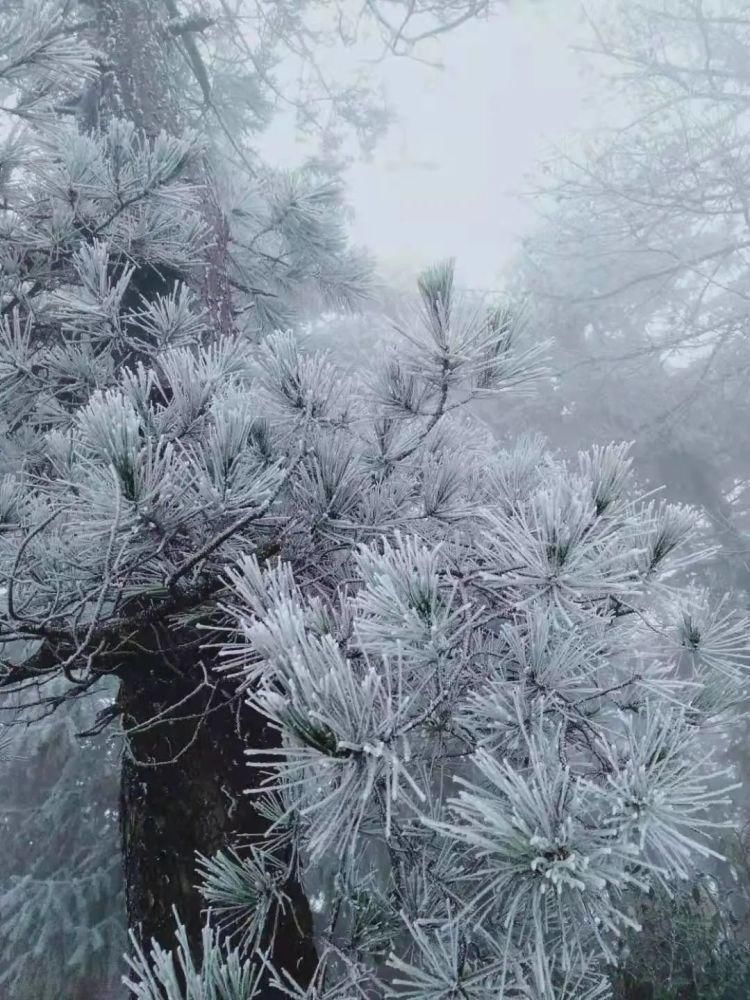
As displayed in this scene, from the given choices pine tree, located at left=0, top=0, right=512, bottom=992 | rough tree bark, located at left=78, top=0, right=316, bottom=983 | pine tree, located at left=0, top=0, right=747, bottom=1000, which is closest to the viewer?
pine tree, located at left=0, top=0, right=747, bottom=1000

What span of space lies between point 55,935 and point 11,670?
5.39m

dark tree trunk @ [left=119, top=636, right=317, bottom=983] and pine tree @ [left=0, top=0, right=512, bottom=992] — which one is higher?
pine tree @ [left=0, top=0, right=512, bottom=992]

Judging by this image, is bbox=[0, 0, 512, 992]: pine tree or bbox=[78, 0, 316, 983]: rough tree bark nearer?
bbox=[0, 0, 512, 992]: pine tree

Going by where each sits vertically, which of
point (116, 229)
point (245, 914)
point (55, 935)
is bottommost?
point (55, 935)

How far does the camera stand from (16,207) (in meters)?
2.83

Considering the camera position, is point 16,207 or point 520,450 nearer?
point 520,450

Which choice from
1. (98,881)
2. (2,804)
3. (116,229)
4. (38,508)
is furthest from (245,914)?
(2,804)

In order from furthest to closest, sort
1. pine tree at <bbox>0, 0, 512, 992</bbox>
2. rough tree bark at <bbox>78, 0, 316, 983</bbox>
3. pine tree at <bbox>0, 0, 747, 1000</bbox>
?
1. rough tree bark at <bbox>78, 0, 316, 983</bbox>
2. pine tree at <bbox>0, 0, 512, 992</bbox>
3. pine tree at <bbox>0, 0, 747, 1000</bbox>

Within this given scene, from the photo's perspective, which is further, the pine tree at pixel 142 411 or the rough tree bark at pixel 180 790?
the rough tree bark at pixel 180 790

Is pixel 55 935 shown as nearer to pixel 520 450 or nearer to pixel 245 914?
pixel 245 914

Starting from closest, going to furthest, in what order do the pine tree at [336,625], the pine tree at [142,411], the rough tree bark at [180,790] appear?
1. the pine tree at [336,625]
2. the pine tree at [142,411]
3. the rough tree bark at [180,790]

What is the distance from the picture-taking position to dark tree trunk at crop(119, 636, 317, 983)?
1899mm

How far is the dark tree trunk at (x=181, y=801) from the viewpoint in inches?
74.8

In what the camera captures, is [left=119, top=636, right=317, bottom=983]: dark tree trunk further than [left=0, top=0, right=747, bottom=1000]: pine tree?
Yes
